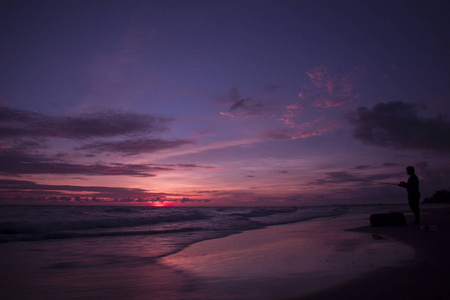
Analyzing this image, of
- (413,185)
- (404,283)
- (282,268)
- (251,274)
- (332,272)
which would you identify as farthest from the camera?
(413,185)

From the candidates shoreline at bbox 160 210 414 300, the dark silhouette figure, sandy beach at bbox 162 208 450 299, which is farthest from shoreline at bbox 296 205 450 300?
the dark silhouette figure

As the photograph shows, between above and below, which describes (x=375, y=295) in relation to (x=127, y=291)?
above

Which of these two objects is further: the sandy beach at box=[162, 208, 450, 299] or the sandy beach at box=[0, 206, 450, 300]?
the sandy beach at box=[0, 206, 450, 300]

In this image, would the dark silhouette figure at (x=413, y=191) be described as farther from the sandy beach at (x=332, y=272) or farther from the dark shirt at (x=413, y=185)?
the sandy beach at (x=332, y=272)

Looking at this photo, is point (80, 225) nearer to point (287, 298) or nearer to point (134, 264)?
point (134, 264)

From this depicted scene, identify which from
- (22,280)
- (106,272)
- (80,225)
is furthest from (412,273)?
(80,225)

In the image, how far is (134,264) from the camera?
19.4ft

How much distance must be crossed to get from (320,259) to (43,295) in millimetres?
4625

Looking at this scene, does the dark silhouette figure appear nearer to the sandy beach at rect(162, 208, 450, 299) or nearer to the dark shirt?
the dark shirt

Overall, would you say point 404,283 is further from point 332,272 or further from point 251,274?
point 251,274

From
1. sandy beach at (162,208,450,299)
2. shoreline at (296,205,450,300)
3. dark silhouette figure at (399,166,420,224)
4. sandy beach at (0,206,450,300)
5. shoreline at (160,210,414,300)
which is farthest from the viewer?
dark silhouette figure at (399,166,420,224)

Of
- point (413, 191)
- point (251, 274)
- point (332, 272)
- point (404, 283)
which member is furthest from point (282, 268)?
point (413, 191)

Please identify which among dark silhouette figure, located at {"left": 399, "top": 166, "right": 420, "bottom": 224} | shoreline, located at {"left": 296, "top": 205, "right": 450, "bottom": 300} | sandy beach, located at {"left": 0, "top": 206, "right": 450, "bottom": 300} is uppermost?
dark silhouette figure, located at {"left": 399, "top": 166, "right": 420, "bottom": 224}

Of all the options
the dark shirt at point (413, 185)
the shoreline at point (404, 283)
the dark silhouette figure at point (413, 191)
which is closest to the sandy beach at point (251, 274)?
the shoreline at point (404, 283)
